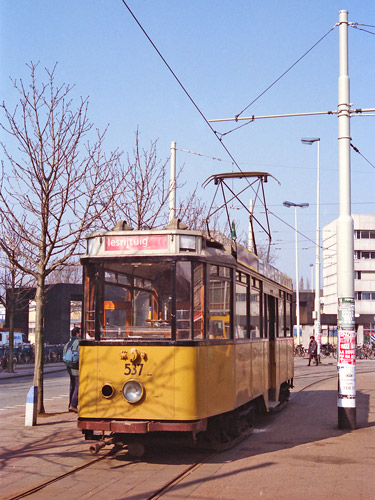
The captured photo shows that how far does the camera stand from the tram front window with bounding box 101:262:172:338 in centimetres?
986

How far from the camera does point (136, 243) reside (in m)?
10.1

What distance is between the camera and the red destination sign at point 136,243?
999cm

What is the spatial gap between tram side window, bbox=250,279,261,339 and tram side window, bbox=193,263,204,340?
2.58 meters

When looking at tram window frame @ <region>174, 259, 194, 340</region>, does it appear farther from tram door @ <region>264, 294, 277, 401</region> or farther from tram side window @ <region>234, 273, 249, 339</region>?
tram door @ <region>264, 294, 277, 401</region>

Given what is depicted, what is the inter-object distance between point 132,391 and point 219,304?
1.76m

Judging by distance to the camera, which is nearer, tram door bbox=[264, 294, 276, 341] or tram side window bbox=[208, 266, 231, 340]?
tram side window bbox=[208, 266, 231, 340]

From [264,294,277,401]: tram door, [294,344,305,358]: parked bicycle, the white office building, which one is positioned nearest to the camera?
[264,294,277,401]: tram door

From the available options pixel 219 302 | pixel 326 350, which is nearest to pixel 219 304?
pixel 219 302

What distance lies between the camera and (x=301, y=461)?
32.3ft

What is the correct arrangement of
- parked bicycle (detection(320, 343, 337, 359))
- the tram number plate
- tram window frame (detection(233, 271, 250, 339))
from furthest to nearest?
parked bicycle (detection(320, 343, 337, 359)) → tram window frame (detection(233, 271, 250, 339)) → the tram number plate

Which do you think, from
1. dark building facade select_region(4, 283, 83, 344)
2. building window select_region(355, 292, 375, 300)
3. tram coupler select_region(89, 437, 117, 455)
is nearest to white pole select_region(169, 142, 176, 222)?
tram coupler select_region(89, 437, 117, 455)

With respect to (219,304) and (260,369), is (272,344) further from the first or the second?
(219,304)

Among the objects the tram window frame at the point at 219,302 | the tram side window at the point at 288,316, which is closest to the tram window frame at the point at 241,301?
the tram window frame at the point at 219,302

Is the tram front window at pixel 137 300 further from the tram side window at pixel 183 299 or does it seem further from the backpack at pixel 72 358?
the backpack at pixel 72 358
